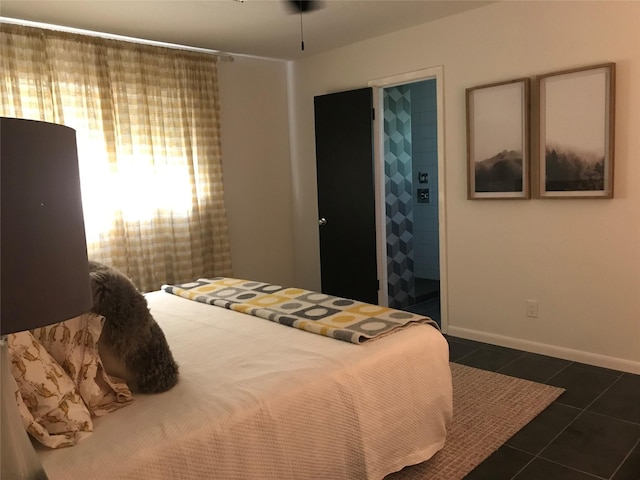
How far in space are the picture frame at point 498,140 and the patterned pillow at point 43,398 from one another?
10.1 feet

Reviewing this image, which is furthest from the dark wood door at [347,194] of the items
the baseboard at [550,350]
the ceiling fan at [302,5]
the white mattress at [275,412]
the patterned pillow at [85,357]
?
the patterned pillow at [85,357]

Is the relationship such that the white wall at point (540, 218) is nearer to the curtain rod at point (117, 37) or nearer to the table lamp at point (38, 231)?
the curtain rod at point (117, 37)

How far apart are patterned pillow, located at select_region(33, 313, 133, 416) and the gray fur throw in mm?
49

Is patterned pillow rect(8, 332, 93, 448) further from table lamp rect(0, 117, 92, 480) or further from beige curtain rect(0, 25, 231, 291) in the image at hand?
beige curtain rect(0, 25, 231, 291)

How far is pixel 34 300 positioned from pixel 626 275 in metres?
3.36

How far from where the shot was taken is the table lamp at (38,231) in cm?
80

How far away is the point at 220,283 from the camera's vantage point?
330 centimetres

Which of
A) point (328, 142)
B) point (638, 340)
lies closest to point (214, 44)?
point (328, 142)

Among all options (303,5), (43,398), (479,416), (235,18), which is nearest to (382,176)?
(303,5)

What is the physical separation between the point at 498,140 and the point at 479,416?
1956 mm

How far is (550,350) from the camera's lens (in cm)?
357

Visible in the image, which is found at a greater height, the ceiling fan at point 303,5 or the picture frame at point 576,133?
the ceiling fan at point 303,5

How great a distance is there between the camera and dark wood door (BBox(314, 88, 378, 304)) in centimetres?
449

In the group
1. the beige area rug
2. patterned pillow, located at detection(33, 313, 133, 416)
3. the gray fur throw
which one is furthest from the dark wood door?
patterned pillow, located at detection(33, 313, 133, 416)
